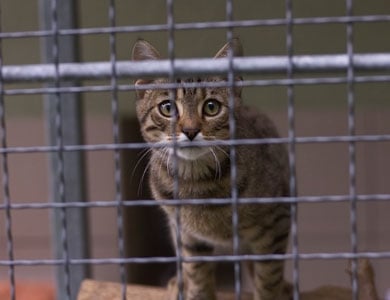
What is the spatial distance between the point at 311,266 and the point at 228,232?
177 centimetres

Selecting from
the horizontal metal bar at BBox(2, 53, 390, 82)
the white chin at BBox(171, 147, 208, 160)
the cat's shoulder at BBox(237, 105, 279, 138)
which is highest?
the horizontal metal bar at BBox(2, 53, 390, 82)

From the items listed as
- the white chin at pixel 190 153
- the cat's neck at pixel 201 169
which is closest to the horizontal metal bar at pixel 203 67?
the white chin at pixel 190 153

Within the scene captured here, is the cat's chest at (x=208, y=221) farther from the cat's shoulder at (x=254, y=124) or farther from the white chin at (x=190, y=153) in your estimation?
the cat's shoulder at (x=254, y=124)

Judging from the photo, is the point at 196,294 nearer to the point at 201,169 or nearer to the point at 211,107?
the point at 201,169

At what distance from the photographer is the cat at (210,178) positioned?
234 centimetres

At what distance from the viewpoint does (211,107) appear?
7.79 ft

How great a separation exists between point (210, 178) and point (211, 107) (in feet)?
0.73

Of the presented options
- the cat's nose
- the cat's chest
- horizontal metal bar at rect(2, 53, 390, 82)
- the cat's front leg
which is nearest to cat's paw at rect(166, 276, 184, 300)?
the cat's front leg

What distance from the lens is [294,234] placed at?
1.56 metres

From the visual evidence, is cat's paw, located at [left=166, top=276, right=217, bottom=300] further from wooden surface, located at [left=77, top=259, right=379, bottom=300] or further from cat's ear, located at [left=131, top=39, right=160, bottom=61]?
cat's ear, located at [left=131, top=39, right=160, bottom=61]

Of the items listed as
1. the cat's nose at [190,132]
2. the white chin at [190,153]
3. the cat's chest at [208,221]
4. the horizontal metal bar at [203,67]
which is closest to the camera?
the horizontal metal bar at [203,67]

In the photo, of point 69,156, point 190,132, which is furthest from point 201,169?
point 69,156

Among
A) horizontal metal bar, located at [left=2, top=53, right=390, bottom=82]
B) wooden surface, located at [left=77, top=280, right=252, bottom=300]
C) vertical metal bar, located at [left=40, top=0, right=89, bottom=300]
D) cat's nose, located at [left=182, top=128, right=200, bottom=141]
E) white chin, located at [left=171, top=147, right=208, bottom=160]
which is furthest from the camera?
vertical metal bar, located at [left=40, top=0, right=89, bottom=300]

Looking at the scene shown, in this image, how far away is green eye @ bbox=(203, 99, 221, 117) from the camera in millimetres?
2367
